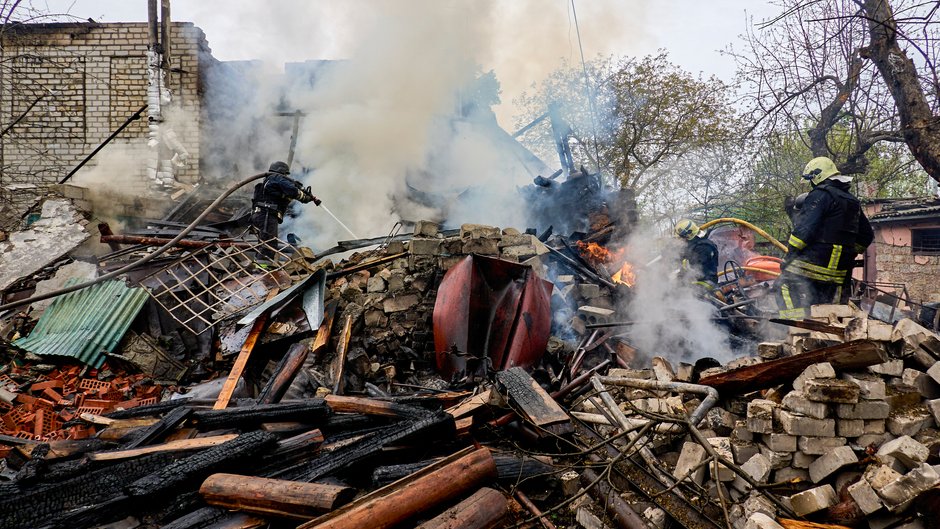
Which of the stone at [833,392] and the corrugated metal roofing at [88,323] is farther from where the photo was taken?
the corrugated metal roofing at [88,323]

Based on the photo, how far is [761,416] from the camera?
3.27 meters

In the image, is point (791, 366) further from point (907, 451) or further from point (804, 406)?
point (907, 451)

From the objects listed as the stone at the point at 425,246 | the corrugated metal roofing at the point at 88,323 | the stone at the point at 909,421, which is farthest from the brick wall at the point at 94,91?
the stone at the point at 909,421

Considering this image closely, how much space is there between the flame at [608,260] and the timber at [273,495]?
6.26 metres

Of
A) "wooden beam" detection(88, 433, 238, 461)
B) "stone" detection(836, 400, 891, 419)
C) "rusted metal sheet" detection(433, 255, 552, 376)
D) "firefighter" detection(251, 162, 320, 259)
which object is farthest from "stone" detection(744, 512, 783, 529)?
"firefighter" detection(251, 162, 320, 259)

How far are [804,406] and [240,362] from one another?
497cm

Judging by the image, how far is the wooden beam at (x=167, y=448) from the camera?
3457mm

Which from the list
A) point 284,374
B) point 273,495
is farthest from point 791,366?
point 284,374

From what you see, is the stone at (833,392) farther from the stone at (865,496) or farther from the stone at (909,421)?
the stone at (865,496)

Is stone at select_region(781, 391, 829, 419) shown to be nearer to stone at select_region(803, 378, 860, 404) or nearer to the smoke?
stone at select_region(803, 378, 860, 404)

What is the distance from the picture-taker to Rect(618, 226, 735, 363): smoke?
675 cm

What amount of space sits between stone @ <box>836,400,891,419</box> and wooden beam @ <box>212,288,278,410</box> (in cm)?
469

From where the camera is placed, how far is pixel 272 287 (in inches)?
267

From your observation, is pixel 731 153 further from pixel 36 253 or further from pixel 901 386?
pixel 36 253
